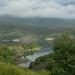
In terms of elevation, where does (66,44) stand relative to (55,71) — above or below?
above

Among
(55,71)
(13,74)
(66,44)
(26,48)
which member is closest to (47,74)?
(55,71)

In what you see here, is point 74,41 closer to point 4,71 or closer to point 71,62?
point 71,62

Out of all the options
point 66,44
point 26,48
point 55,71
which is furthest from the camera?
point 26,48

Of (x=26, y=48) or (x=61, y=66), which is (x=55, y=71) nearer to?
(x=61, y=66)

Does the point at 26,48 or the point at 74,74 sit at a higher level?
the point at 74,74

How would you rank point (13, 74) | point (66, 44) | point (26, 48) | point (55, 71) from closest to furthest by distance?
point (13, 74)
point (55, 71)
point (66, 44)
point (26, 48)

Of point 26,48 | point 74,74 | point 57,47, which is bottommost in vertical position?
point 26,48

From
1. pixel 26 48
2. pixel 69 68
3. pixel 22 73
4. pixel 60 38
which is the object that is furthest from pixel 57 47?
pixel 26 48

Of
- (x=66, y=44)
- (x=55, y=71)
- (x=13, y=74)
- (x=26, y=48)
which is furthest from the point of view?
(x=26, y=48)

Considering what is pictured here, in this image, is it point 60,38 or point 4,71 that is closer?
point 4,71
